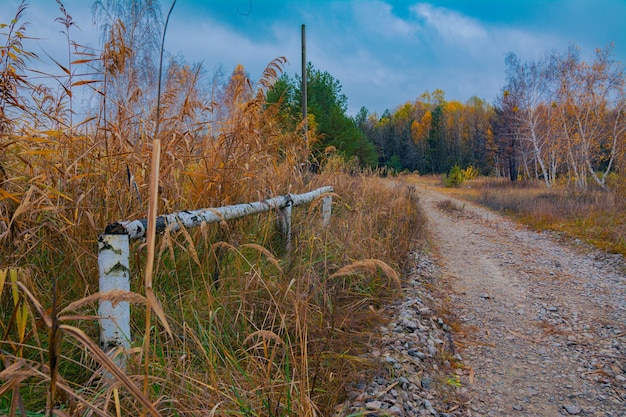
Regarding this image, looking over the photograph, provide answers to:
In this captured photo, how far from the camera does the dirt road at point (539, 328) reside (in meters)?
2.39

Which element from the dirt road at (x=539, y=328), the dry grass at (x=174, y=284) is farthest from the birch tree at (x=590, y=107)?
the dry grass at (x=174, y=284)

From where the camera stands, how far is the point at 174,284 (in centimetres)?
243

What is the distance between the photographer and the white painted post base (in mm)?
1680

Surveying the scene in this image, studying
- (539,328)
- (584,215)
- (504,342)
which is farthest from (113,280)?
(584,215)

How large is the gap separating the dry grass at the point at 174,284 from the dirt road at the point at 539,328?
0.90 m

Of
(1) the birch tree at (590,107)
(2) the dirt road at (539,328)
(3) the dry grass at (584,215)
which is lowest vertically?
(2) the dirt road at (539,328)

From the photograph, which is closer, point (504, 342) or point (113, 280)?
point (113, 280)

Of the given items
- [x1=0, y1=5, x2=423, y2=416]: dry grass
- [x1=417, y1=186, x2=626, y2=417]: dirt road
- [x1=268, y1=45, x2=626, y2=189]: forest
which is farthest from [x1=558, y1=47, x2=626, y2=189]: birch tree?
[x1=0, y1=5, x2=423, y2=416]: dry grass

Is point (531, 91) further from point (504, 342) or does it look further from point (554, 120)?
point (504, 342)

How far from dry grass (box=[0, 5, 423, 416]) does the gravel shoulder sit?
1.00 ft

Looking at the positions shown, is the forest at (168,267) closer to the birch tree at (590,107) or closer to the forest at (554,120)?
the forest at (554,120)

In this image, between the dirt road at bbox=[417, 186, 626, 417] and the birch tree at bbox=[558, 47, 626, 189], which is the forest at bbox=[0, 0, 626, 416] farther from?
the birch tree at bbox=[558, 47, 626, 189]

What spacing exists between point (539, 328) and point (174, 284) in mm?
3190

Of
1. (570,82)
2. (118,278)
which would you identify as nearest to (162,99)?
(118,278)
